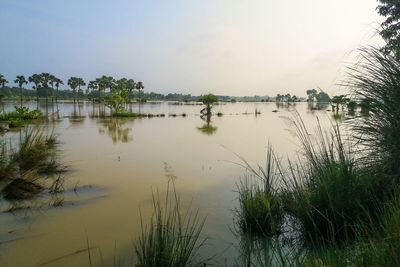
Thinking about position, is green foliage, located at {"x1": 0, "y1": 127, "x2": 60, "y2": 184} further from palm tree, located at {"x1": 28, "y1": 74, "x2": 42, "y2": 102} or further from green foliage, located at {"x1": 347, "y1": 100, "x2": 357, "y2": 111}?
palm tree, located at {"x1": 28, "y1": 74, "x2": 42, "y2": 102}

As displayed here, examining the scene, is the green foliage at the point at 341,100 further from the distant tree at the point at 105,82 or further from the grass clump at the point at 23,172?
the distant tree at the point at 105,82

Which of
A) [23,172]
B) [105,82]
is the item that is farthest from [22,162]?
[105,82]

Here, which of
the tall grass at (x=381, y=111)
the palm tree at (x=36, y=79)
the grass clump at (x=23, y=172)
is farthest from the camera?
the palm tree at (x=36, y=79)

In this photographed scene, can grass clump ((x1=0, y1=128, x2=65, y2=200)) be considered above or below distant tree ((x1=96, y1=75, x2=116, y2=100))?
below

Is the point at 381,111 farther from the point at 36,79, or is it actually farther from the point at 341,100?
the point at 36,79

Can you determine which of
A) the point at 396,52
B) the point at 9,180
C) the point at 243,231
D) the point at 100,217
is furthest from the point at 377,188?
the point at 9,180

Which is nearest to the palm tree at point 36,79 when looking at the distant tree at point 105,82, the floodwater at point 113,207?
the distant tree at point 105,82

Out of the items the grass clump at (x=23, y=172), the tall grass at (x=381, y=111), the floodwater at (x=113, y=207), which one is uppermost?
the tall grass at (x=381, y=111)

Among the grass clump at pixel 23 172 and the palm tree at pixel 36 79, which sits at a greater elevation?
the palm tree at pixel 36 79

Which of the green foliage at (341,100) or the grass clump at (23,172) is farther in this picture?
the grass clump at (23,172)

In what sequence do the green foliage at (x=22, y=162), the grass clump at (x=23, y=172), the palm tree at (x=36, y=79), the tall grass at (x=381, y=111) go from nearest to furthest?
the tall grass at (x=381, y=111) → the grass clump at (x=23, y=172) → the green foliage at (x=22, y=162) → the palm tree at (x=36, y=79)

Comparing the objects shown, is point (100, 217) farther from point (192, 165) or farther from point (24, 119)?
point (24, 119)

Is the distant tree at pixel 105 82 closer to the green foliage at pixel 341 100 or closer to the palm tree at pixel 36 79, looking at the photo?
the palm tree at pixel 36 79

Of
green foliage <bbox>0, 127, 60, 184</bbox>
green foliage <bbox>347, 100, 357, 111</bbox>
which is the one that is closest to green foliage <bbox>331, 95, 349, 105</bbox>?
green foliage <bbox>347, 100, 357, 111</bbox>
